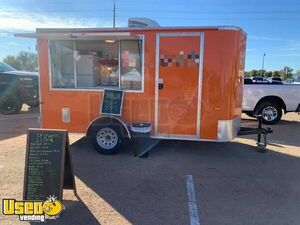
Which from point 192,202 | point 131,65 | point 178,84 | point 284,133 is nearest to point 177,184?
point 192,202

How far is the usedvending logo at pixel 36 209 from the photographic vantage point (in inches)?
139

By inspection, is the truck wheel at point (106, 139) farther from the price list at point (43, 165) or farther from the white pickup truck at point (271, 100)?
the white pickup truck at point (271, 100)

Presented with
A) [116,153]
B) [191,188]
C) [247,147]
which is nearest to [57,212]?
[191,188]

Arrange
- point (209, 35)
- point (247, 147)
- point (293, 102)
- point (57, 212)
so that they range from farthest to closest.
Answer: point (293, 102) < point (247, 147) < point (209, 35) < point (57, 212)

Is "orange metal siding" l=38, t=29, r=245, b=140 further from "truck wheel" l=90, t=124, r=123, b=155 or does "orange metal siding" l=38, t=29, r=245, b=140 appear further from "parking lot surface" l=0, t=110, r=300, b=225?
"parking lot surface" l=0, t=110, r=300, b=225

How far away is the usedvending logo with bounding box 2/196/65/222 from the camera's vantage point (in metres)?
3.54

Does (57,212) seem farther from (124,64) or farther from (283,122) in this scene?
(283,122)

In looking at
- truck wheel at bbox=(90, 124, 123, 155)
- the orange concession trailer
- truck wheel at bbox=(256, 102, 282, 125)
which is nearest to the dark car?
the orange concession trailer

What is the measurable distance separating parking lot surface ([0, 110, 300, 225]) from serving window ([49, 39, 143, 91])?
1463 millimetres

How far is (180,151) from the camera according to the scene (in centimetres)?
629

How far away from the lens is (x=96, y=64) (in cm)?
651

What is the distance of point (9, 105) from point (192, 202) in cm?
956

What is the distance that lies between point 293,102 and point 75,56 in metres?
7.43

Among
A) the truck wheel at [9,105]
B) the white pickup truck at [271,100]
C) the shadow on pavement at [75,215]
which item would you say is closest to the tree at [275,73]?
the white pickup truck at [271,100]
